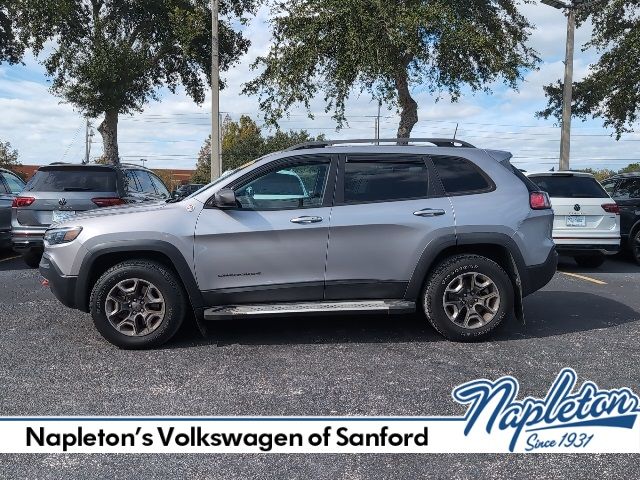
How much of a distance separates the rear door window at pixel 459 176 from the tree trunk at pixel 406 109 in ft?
41.7

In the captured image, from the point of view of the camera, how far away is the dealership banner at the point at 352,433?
3217mm

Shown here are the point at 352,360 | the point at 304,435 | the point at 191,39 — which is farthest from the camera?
the point at 191,39

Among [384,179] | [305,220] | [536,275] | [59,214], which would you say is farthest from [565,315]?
[59,214]

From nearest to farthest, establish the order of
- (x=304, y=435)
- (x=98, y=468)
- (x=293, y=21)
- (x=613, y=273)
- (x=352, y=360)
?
(x=98, y=468) → (x=304, y=435) → (x=352, y=360) → (x=613, y=273) → (x=293, y=21)

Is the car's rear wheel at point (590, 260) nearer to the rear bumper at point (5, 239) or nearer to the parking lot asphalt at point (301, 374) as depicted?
the parking lot asphalt at point (301, 374)

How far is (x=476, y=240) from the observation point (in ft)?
16.8

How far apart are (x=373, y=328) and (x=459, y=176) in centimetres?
169

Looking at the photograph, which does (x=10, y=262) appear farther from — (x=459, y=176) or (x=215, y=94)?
(x=459, y=176)

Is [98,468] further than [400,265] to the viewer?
No

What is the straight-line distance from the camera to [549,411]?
3711 mm

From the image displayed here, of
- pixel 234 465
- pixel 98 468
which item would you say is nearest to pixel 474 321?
pixel 234 465

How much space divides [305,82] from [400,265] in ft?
42.6

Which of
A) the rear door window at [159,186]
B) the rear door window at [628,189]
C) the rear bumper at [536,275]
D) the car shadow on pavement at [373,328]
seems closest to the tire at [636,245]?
the rear door window at [628,189]

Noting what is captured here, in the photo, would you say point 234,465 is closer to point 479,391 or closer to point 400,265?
point 479,391
